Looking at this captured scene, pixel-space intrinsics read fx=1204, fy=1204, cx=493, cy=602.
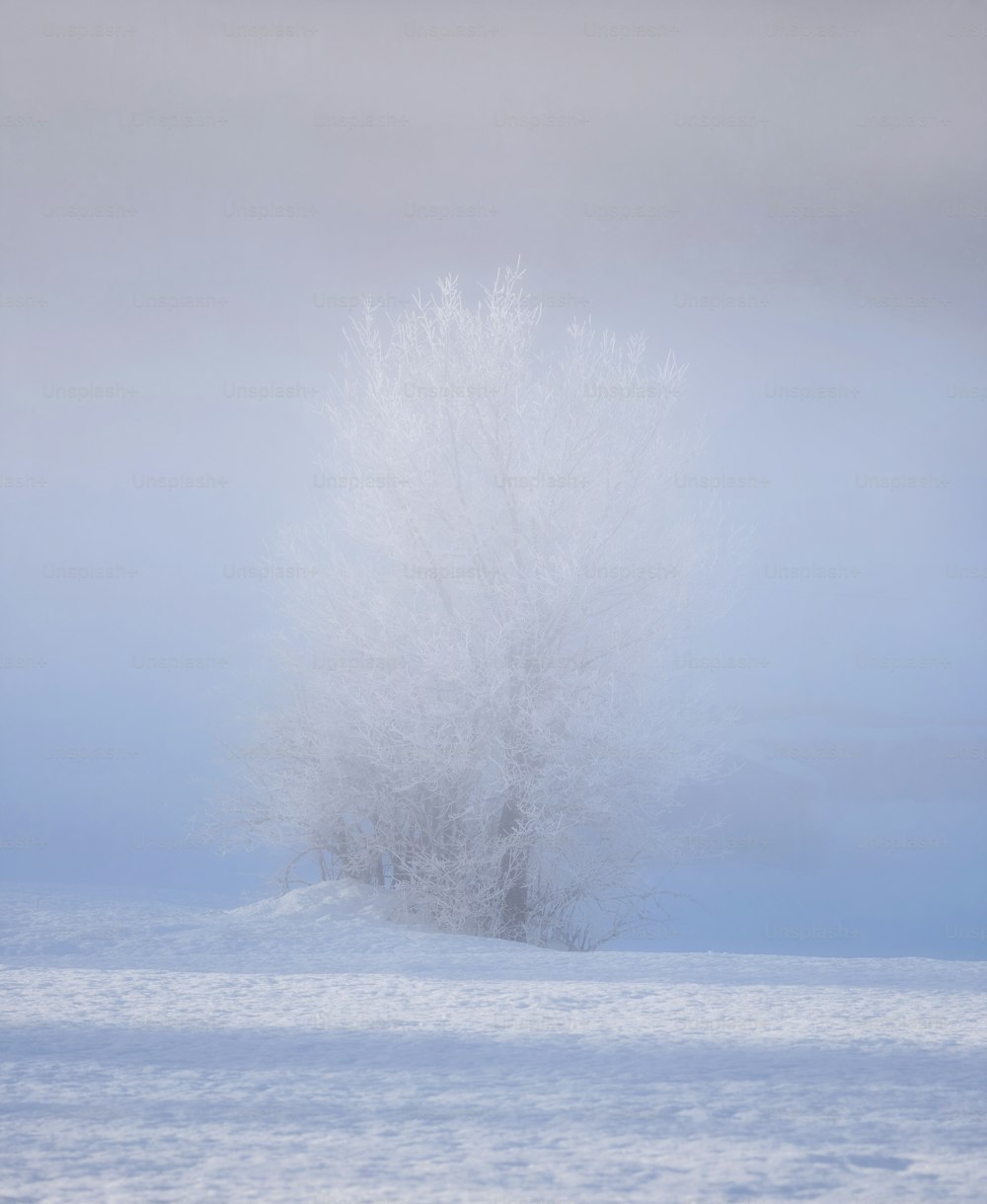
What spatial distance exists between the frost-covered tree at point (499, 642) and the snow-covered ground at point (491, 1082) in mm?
3369

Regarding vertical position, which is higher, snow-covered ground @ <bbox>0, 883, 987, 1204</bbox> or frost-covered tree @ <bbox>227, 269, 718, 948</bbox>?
frost-covered tree @ <bbox>227, 269, 718, 948</bbox>

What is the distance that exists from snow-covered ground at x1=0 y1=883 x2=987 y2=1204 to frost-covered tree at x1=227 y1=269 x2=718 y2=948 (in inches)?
133

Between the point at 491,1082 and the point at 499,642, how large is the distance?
19.7 ft

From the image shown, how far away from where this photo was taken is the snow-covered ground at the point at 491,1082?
3094 mm

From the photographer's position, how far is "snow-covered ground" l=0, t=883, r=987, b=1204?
3.09m

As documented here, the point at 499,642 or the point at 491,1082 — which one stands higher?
the point at 499,642

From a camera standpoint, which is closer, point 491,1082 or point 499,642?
point 491,1082

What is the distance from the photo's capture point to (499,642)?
9.85 m

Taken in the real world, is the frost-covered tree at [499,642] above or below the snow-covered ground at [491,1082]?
above

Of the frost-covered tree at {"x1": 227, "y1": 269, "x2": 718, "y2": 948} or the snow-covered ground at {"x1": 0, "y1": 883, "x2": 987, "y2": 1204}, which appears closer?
the snow-covered ground at {"x1": 0, "y1": 883, "x2": 987, "y2": 1204}

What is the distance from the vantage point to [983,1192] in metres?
3.00

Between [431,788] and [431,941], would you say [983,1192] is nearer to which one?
[431,941]

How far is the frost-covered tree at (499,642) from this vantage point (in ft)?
32.8

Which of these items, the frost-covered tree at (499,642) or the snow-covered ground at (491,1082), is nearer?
the snow-covered ground at (491,1082)
